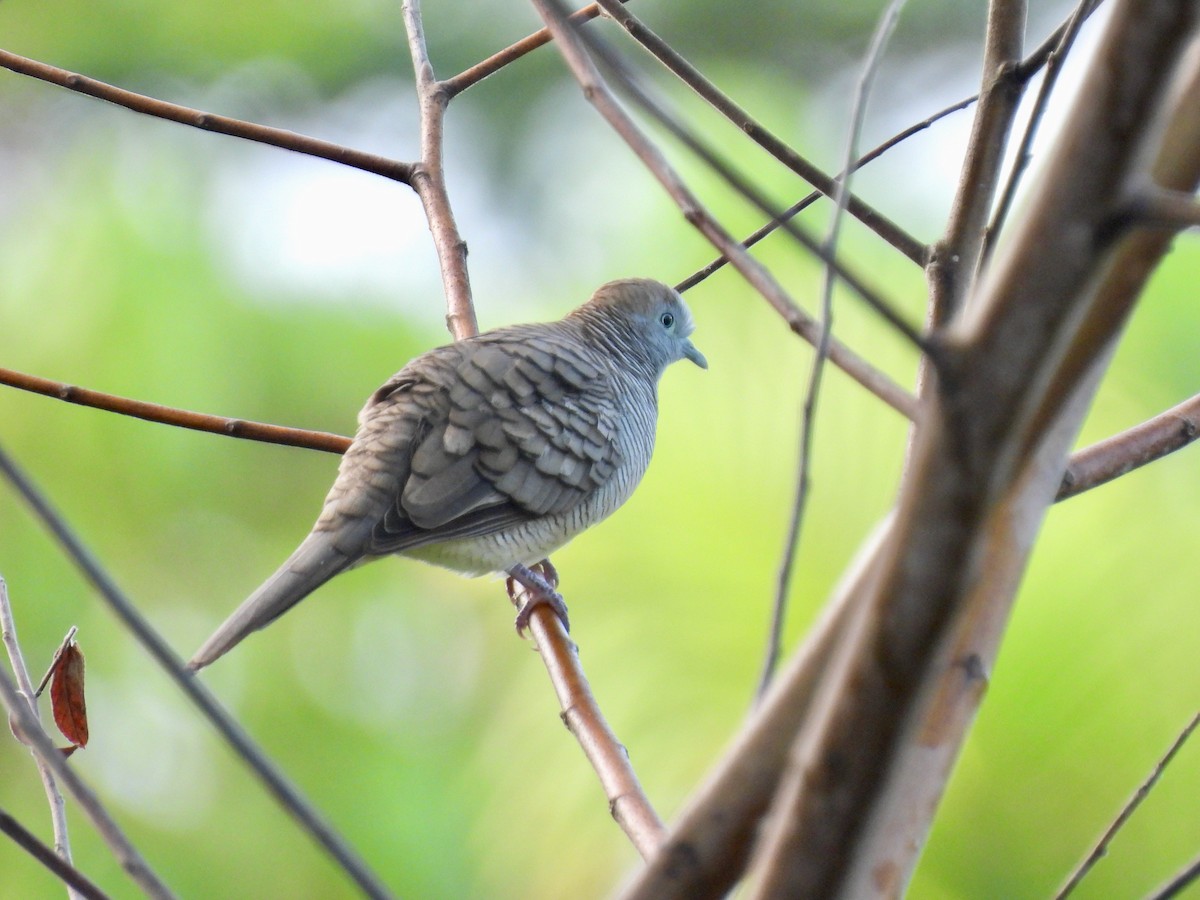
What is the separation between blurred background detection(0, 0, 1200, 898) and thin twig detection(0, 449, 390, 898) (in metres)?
2.51

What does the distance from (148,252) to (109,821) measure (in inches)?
176

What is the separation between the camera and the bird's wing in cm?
199

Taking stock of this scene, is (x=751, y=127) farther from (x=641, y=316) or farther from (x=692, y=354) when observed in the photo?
(x=692, y=354)

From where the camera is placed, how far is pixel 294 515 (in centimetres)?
484

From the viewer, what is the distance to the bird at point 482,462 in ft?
6.25

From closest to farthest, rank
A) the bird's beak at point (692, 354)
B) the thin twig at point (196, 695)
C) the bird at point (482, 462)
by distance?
1. the thin twig at point (196, 695)
2. the bird at point (482, 462)
3. the bird's beak at point (692, 354)

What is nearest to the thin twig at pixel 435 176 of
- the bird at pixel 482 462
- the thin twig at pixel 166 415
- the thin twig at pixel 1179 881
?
the bird at pixel 482 462

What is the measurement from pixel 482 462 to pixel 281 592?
0.51 m

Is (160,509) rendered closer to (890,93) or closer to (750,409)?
(750,409)

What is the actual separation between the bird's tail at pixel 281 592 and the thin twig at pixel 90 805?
0.73m

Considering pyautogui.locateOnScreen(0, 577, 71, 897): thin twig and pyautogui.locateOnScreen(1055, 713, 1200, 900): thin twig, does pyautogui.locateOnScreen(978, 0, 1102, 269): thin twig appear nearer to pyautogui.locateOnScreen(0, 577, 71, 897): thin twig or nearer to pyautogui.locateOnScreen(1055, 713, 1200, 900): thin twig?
pyautogui.locateOnScreen(1055, 713, 1200, 900): thin twig

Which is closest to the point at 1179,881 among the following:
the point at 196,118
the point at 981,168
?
the point at 981,168

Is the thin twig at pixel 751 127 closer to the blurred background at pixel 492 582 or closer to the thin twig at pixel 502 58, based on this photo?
the thin twig at pixel 502 58

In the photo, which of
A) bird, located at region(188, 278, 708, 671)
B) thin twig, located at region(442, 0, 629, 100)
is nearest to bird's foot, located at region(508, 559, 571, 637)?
bird, located at region(188, 278, 708, 671)
